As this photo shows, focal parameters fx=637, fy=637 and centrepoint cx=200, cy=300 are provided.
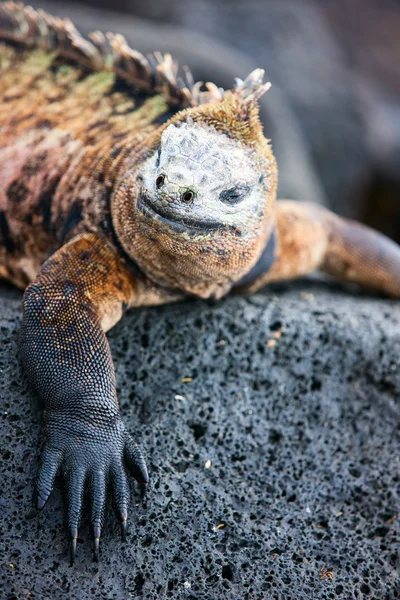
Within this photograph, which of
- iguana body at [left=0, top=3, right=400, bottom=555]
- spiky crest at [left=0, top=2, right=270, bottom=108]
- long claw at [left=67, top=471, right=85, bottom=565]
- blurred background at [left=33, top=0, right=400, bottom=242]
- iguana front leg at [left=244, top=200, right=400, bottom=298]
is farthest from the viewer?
blurred background at [left=33, top=0, right=400, bottom=242]

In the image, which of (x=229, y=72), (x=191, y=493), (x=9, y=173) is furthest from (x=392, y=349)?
(x=229, y=72)

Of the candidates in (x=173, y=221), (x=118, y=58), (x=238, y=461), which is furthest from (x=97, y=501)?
(x=118, y=58)

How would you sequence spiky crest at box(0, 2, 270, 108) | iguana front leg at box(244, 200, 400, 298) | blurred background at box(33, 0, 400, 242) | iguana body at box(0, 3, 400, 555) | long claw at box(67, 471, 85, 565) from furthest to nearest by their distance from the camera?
blurred background at box(33, 0, 400, 242), iguana front leg at box(244, 200, 400, 298), spiky crest at box(0, 2, 270, 108), iguana body at box(0, 3, 400, 555), long claw at box(67, 471, 85, 565)

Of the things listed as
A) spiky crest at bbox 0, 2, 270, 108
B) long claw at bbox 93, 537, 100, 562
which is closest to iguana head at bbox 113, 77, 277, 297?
spiky crest at bbox 0, 2, 270, 108

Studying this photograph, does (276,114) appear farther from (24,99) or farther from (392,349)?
(392,349)

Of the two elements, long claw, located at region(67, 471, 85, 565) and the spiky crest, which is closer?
long claw, located at region(67, 471, 85, 565)

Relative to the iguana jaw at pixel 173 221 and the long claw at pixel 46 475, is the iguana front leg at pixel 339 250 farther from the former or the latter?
the long claw at pixel 46 475

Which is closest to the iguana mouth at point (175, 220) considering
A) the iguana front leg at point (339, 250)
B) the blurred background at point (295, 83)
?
the iguana front leg at point (339, 250)

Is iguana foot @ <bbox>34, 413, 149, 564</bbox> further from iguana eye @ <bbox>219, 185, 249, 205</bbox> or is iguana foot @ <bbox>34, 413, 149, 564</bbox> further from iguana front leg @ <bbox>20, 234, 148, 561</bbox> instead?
iguana eye @ <bbox>219, 185, 249, 205</bbox>
